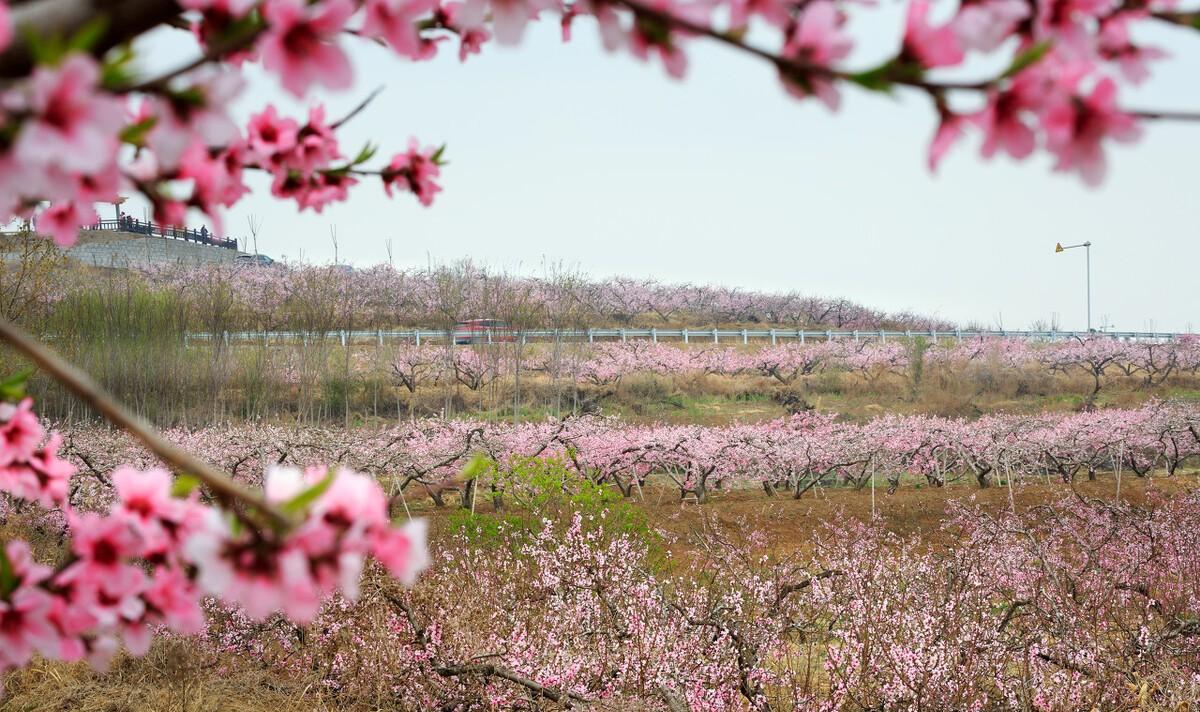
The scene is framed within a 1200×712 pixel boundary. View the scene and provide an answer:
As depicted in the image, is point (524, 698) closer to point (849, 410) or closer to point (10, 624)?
point (10, 624)

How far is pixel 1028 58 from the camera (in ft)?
3.06

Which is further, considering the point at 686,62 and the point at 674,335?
the point at 674,335

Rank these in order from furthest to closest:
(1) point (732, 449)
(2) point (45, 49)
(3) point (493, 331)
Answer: (3) point (493, 331), (1) point (732, 449), (2) point (45, 49)

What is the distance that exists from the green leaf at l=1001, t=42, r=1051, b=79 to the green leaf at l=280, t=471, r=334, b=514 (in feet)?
2.75

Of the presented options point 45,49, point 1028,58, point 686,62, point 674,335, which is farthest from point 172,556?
Answer: point 674,335

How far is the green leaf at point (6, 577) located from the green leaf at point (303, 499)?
0.59m

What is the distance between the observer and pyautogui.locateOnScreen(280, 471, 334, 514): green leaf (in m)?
0.90

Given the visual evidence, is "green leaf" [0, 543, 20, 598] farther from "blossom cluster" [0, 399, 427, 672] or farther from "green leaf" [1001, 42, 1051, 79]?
"green leaf" [1001, 42, 1051, 79]

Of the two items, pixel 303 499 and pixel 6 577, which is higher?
pixel 303 499

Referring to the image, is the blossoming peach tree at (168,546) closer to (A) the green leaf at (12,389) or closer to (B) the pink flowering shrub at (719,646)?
(A) the green leaf at (12,389)

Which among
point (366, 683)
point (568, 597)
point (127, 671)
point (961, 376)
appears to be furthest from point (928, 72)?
point (961, 376)

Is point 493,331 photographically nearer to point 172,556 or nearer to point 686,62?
point 172,556

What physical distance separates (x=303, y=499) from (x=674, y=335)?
1234 inches

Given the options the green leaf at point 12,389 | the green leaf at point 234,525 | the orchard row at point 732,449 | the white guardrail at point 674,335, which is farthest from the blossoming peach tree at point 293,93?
the white guardrail at point 674,335
